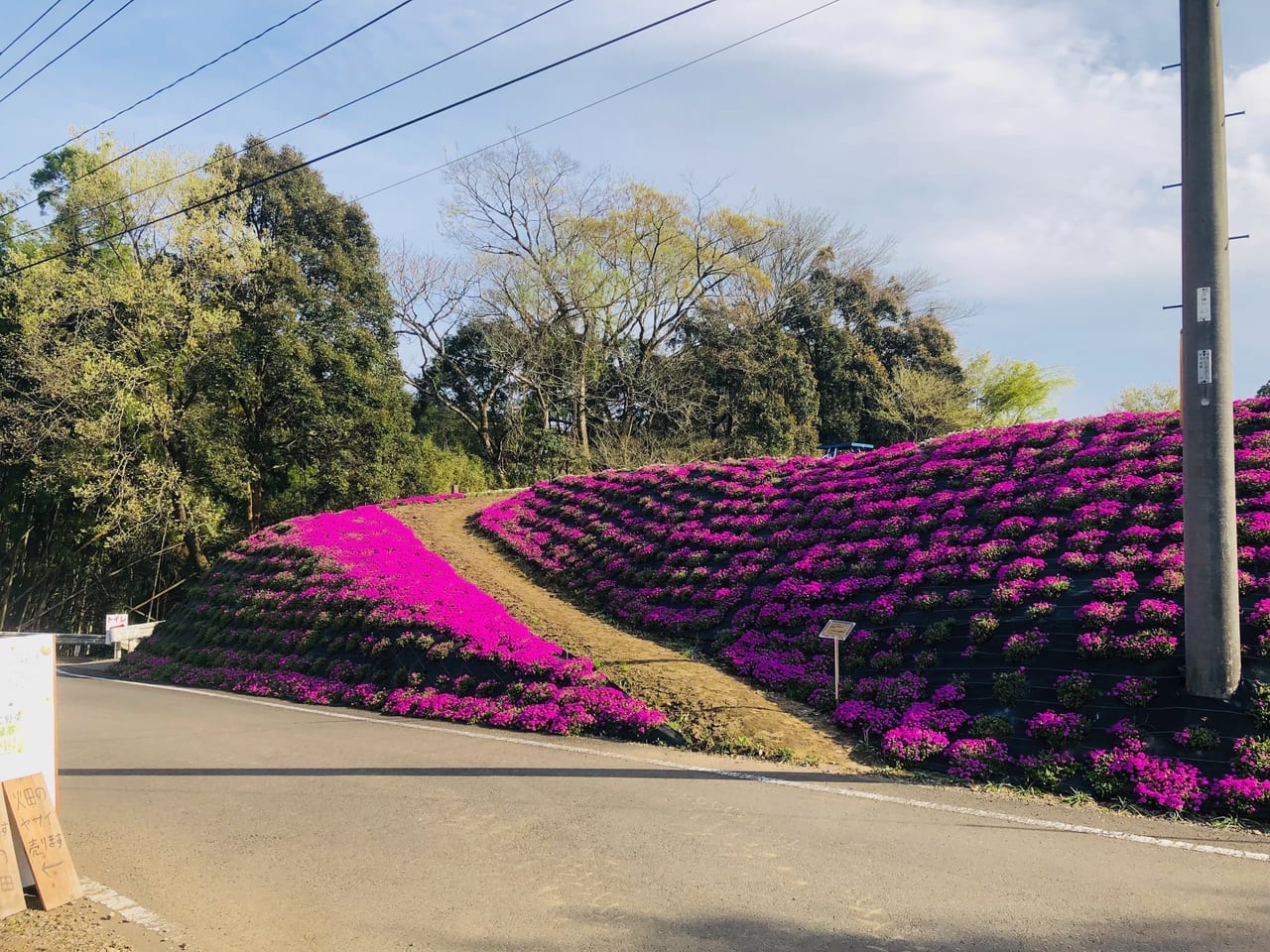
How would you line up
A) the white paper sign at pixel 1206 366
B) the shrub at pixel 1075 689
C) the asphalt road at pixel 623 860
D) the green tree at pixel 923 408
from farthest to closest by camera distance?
the green tree at pixel 923 408 < the shrub at pixel 1075 689 < the white paper sign at pixel 1206 366 < the asphalt road at pixel 623 860

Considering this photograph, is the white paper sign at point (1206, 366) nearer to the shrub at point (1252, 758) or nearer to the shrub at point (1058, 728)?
the shrub at point (1252, 758)

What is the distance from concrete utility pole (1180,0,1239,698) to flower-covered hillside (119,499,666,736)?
207 inches

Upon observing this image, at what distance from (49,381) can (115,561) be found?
7.79m

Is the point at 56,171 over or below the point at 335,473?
over

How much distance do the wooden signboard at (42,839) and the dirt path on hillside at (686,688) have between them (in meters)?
5.51

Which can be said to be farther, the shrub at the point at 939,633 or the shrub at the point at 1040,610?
the shrub at the point at 939,633

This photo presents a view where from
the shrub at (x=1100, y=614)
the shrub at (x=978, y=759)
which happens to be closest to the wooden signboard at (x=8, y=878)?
the shrub at (x=978, y=759)

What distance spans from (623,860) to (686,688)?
15.7 feet

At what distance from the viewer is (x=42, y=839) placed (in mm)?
4918

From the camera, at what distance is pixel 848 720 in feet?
29.9

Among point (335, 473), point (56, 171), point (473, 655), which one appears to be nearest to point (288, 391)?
point (335, 473)

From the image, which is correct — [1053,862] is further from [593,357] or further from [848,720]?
[593,357]

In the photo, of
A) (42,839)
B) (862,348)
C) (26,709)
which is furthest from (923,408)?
(42,839)

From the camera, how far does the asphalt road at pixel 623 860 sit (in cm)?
451
